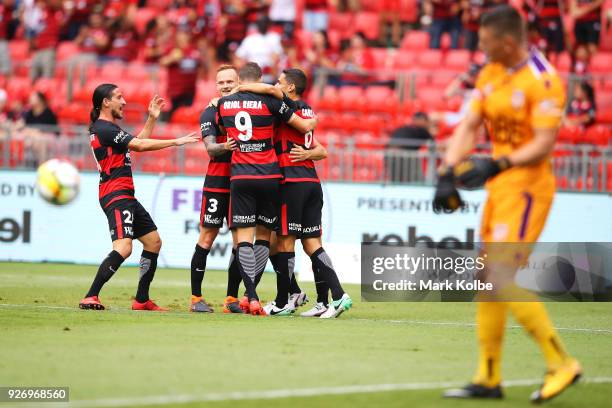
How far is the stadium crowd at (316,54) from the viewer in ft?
69.8

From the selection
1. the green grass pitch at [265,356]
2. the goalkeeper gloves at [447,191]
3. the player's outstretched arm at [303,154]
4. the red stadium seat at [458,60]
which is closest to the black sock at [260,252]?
the green grass pitch at [265,356]

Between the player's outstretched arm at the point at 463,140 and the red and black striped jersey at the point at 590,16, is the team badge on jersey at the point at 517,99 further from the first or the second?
the red and black striped jersey at the point at 590,16

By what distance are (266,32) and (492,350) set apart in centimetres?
1657

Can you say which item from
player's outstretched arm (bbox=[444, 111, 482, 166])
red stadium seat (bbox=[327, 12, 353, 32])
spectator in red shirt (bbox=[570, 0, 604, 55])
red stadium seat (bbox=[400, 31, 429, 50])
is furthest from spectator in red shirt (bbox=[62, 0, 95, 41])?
player's outstretched arm (bbox=[444, 111, 482, 166])

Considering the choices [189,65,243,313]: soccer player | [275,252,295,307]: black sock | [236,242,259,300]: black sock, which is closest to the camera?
[236,242,259,300]: black sock

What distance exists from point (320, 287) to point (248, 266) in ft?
2.71

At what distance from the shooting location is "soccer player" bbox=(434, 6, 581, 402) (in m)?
6.79

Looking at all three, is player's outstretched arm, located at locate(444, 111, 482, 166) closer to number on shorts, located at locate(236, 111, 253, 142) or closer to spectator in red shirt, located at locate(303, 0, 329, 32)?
→ number on shorts, located at locate(236, 111, 253, 142)

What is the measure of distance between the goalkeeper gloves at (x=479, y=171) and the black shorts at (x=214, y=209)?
5.24m

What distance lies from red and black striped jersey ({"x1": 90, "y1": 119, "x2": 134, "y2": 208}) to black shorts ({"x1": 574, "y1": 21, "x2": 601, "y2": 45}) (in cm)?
1296

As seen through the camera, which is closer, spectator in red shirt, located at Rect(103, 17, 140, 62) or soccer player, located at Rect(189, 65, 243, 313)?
soccer player, located at Rect(189, 65, 243, 313)

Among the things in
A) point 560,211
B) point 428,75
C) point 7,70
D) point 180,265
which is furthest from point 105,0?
point 560,211

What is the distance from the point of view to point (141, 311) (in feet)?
37.5

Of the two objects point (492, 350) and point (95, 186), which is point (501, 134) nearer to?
point (492, 350)
